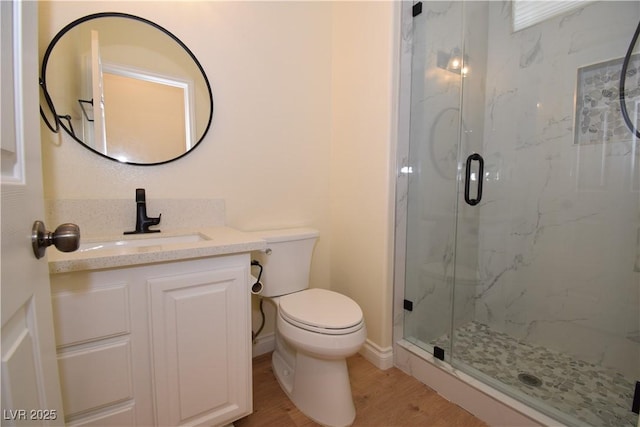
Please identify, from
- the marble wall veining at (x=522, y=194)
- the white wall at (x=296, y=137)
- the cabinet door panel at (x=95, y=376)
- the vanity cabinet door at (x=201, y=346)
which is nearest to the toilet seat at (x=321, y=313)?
the vanity cabinet door at (x=201, y=346)

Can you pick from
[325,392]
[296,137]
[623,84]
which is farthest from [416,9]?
[325,392]

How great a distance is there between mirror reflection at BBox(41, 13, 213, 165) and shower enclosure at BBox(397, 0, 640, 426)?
1.21 metres

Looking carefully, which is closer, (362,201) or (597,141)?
(597,141)

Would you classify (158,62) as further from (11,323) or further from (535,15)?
(535,15)

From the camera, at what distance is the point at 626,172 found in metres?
1.48

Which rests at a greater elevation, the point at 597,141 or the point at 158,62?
the point at 158,62

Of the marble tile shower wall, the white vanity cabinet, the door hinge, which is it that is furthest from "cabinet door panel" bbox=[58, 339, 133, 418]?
the marble tile shower wall

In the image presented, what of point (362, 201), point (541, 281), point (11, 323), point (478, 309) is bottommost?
point (478, 309)

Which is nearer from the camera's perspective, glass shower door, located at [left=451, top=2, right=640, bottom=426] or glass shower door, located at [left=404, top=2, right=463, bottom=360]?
glass shower door, located at [left=451, top=2, right=640, bottom=426]

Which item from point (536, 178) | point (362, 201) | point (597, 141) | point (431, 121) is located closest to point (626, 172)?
point (597, 141)

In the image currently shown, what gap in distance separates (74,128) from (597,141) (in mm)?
2580

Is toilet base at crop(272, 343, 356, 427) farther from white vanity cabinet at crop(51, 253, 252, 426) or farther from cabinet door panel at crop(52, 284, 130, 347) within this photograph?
cabinet door panel at crop(52, 284, 130, 347)

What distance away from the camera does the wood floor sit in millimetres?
1281

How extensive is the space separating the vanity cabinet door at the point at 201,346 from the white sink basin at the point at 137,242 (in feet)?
0.76
